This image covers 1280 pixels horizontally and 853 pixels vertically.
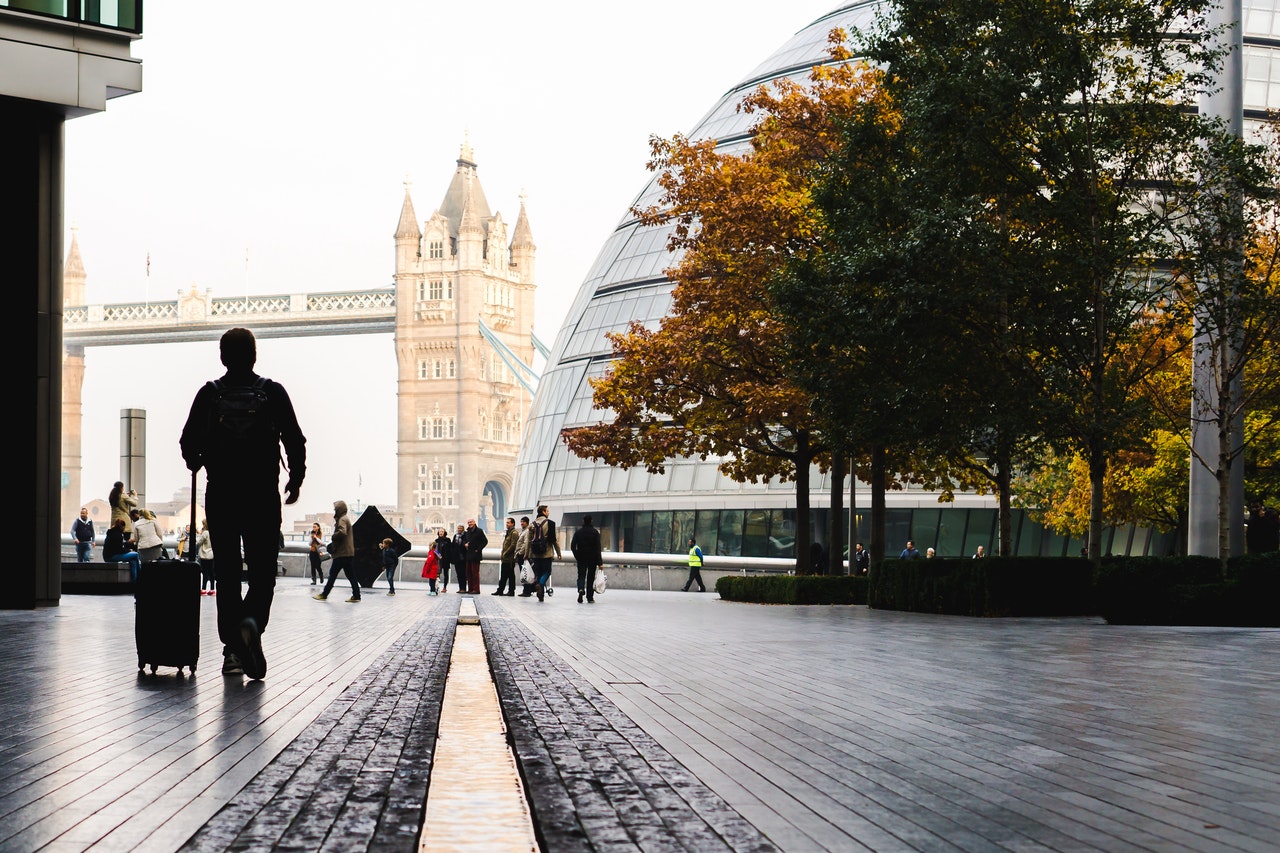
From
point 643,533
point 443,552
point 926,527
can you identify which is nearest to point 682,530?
point 643,533

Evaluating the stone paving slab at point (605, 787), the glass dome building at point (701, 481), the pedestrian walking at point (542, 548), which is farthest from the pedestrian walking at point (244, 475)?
the glass dome building at point (701, 481)

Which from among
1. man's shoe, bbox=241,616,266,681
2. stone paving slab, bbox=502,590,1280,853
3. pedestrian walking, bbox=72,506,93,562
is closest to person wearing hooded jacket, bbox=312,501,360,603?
pedestrian walking, bbox=72,506,93,562

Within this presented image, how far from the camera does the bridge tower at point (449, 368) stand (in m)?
194

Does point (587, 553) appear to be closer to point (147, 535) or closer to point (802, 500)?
point (802, 500)

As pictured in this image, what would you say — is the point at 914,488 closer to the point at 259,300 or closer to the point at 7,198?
the point at 7,198

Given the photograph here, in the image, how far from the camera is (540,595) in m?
31.6

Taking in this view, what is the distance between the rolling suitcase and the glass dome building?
48.6 meters

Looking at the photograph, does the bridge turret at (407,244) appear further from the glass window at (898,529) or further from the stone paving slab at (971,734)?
the stone paving slab at (971,734)

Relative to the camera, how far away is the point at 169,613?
9.66 metres

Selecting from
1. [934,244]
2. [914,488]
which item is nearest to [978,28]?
[934,244]

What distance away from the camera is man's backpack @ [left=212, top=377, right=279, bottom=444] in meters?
9.11

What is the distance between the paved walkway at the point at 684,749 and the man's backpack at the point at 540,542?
61.1ft

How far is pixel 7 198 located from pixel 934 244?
40.9 feet

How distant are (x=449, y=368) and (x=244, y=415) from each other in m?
190
